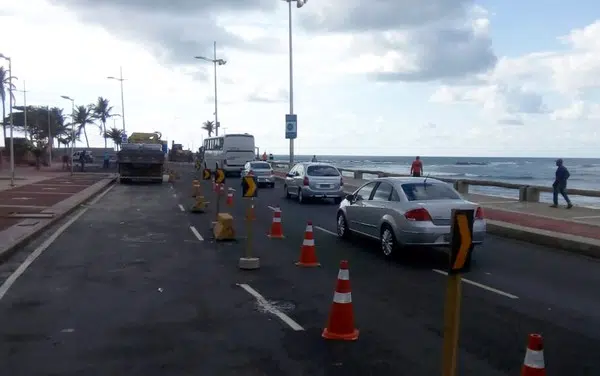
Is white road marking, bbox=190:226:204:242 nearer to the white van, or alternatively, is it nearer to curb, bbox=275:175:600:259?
curb, bbox=275:175:600:259

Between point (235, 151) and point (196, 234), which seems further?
point (235, 151)

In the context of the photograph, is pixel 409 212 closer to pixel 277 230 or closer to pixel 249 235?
pixel 249 235

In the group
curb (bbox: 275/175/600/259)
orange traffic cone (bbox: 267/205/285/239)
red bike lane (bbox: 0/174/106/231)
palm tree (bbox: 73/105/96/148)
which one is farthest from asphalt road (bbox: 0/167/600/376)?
palm tree (bbox: 73/105/96/148)

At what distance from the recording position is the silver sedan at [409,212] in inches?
497

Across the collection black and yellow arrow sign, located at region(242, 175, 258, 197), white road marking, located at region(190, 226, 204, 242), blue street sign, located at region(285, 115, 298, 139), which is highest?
blue street sign, located at region(285, 115, 298, 139)

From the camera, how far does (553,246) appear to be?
14898 mm

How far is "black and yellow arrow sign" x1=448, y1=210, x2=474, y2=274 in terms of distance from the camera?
16.0 feet

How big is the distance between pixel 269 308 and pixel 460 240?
178 inches

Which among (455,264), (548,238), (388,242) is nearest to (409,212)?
(388,242)

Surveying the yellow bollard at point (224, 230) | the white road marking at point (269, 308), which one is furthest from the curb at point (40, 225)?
the white road marking at point (269, 308)

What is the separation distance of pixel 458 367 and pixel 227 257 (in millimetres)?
7325

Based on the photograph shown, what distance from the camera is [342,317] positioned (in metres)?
7.54

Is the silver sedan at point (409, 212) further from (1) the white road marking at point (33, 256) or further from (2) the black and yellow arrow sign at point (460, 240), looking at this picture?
(2) the black and yellow arrow sign at point (460, 240)

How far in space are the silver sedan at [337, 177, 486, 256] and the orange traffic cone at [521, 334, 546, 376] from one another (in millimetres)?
7785
